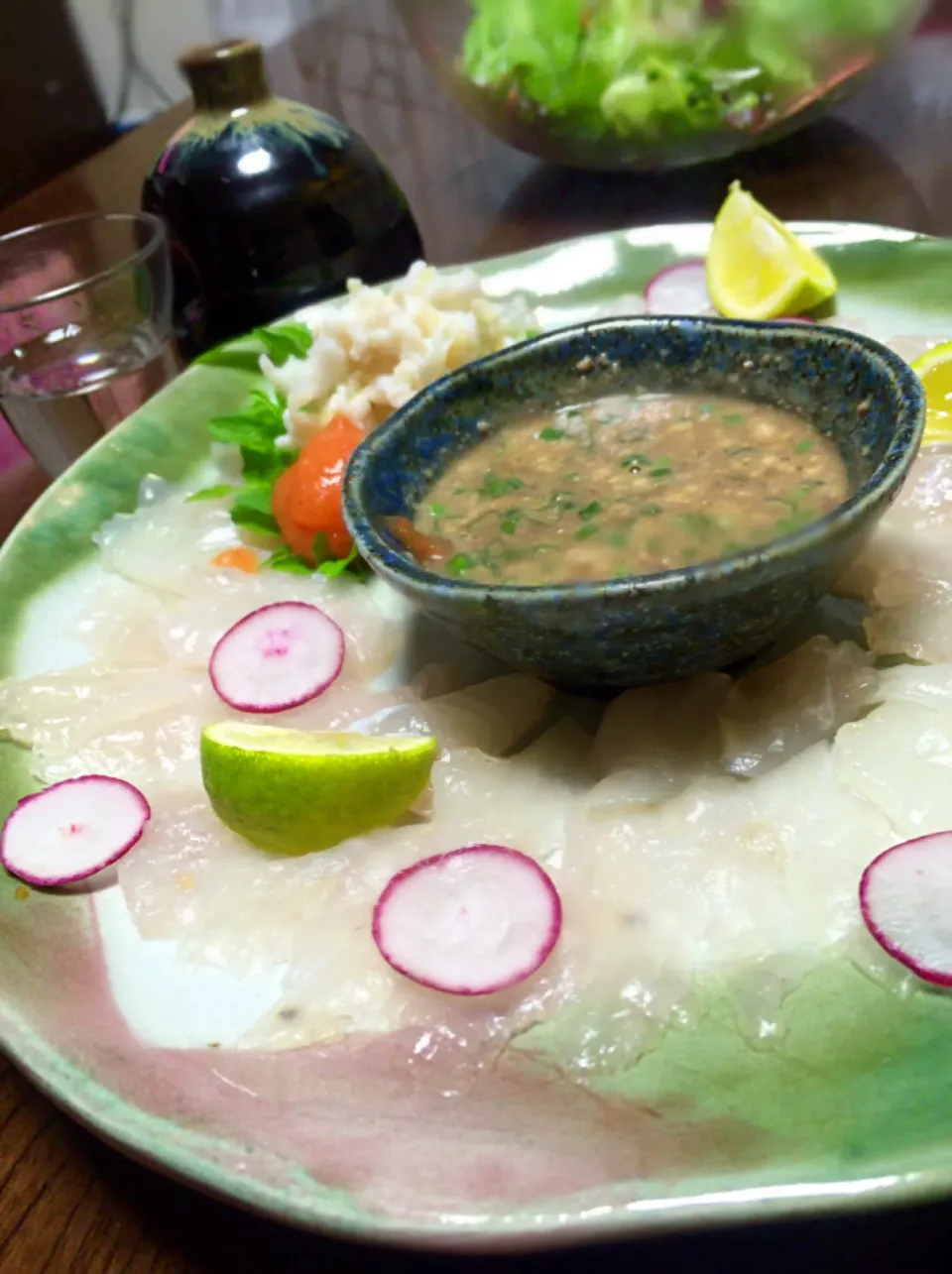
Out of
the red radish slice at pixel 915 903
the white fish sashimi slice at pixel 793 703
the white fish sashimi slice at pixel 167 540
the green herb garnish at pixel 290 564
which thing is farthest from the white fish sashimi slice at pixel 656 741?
the white fish sashimi slice at pixel 167 540

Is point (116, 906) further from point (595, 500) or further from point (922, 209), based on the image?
point (922, 209)

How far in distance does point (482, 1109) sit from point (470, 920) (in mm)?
255

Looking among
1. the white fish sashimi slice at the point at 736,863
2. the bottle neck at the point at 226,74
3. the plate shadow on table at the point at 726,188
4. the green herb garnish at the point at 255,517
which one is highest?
the bottle neck at the point at 226,74

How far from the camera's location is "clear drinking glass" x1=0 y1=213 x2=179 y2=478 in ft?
10.1

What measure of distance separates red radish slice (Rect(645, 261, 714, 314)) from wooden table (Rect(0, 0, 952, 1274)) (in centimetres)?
85

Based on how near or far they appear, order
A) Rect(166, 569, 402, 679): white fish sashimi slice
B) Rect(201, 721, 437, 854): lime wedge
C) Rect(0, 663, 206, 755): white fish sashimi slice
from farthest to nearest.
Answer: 1. Rect(166, 569, 402, 679): white fish sashimi slice
2. Rect(0, 663, 206, 755): white fish sashimi slice
3. Rect(201, 721, 437, 854): lime wedge

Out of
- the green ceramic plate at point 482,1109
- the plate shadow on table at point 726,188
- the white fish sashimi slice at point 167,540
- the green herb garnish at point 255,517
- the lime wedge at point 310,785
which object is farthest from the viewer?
the plate shadow on table at point 726,188

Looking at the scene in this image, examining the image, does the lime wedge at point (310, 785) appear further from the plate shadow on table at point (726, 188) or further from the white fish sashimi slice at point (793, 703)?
the plate shadow on table at point (726, 188)

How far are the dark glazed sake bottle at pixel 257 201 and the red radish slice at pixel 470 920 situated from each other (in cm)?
214

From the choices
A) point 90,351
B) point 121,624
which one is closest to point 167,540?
point 121,624

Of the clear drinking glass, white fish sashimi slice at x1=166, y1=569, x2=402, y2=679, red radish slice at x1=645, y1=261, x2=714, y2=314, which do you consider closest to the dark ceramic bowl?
white fish sashimi slice at x1=166, y1=569, x2=402, y2=679

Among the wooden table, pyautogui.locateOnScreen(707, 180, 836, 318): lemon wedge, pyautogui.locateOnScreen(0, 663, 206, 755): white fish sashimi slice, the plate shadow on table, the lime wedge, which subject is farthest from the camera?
the plate shadow on table

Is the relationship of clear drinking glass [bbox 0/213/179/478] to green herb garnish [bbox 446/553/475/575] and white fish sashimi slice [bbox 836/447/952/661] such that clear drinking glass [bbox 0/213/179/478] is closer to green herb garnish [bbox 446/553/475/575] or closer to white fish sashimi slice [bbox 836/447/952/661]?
green herb garnish [bbox 446/553/475/575]

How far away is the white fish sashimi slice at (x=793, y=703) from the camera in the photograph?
1.77 metres
